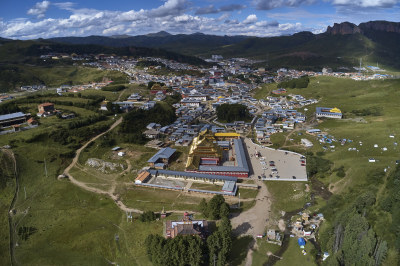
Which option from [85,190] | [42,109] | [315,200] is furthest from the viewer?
[42,109]

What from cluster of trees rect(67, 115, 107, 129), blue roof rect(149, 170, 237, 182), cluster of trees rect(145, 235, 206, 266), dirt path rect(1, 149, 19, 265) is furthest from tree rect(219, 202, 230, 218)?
cluster of trees rect(67, 115, 107, 129)

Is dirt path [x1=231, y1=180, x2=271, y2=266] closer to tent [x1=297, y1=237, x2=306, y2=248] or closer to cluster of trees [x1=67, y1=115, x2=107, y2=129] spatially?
tent [x1=297, y1=237, x2=306, y2=248]

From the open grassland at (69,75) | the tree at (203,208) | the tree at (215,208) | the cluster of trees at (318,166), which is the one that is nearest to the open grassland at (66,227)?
the tree at (203,208)

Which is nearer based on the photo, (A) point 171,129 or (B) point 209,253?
(B) point 209,253

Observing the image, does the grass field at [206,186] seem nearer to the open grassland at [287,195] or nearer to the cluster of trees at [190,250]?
the open grassland at [287,195]

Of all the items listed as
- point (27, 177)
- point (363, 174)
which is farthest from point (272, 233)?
point (27, 177)

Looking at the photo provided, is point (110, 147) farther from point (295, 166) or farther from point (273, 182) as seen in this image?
point (295, 166)
